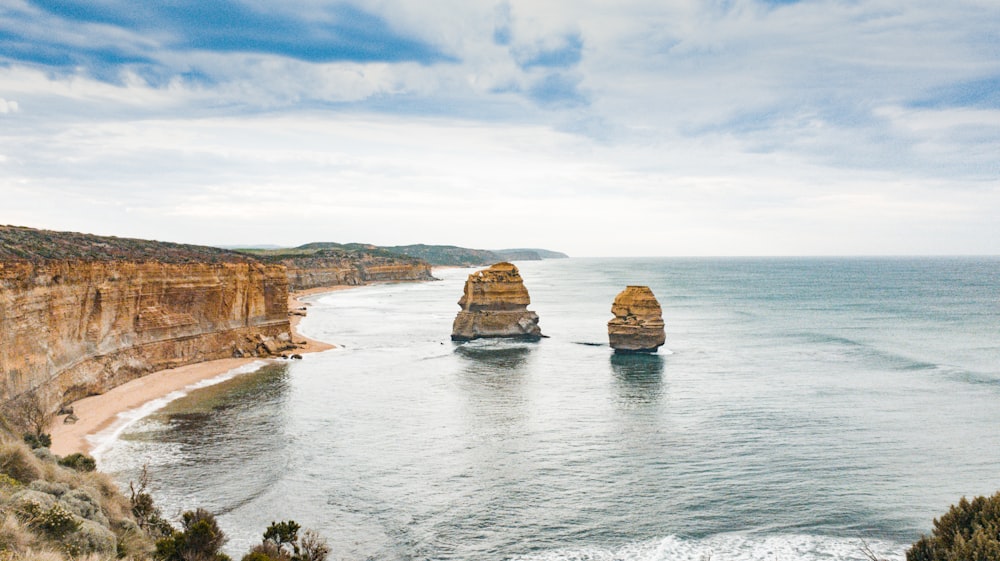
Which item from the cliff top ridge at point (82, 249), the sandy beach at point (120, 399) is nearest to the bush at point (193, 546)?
the sandy beach at point (120, 399)

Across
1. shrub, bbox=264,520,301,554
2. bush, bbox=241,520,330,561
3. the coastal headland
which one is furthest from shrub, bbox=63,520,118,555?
the coastal headland

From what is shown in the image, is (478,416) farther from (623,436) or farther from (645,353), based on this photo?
(645,353)

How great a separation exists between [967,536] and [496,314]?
5725 cm

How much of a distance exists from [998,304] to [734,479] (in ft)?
338

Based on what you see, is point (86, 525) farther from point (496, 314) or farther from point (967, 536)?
point (496, 314)

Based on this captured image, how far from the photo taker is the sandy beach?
106 feet

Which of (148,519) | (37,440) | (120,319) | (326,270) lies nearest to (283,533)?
(148,519)

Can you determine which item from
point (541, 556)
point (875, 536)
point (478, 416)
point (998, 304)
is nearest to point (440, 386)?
point (478, 416)

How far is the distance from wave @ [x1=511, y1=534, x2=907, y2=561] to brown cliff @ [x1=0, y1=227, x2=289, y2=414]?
88.9 feet

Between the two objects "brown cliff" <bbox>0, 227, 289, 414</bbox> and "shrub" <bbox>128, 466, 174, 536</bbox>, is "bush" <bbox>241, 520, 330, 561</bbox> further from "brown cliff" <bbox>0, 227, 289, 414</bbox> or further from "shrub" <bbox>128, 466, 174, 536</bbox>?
"brown cliff" <bbox>0, 227, 289, 414</bbox>

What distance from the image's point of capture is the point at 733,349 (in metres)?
63.8

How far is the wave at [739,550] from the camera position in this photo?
67.4ft

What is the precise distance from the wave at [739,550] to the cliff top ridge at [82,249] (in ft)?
101

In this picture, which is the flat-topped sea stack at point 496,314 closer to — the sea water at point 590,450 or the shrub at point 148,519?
the sea water at point 590,450
